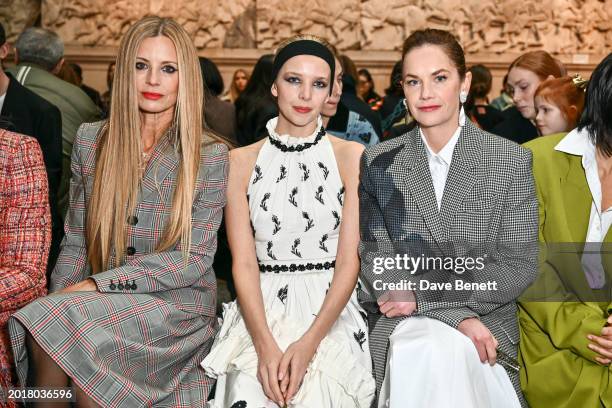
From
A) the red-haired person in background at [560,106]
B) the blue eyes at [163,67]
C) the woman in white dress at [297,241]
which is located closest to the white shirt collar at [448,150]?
the woman in white dress at [297,241]

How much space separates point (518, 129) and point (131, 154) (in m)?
3.24

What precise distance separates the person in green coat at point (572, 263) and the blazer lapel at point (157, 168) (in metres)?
1.49

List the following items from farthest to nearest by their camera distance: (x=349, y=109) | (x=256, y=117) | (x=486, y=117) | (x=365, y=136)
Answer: (x=486, y=117) < (x=349, y=109) < (x=365, y=136) < (x=256, y=117)

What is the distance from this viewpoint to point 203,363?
3.33 metres

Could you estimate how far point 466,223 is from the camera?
3.38m

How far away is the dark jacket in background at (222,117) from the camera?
5570 mm

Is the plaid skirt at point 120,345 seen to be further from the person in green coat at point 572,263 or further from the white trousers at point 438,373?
the person in green coat at point 572,263

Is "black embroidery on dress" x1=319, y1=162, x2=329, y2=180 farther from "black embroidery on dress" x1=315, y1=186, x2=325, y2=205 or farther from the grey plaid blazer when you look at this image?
the grey plaid blazer

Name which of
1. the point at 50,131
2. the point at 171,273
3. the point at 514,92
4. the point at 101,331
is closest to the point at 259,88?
the point at 50,131

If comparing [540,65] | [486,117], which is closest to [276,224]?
[540,65]

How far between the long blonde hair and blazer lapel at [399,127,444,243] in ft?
2.82

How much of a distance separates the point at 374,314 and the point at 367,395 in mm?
406

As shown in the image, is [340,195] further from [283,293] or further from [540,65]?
[540,65]

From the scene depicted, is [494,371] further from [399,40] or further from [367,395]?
[399,40]
